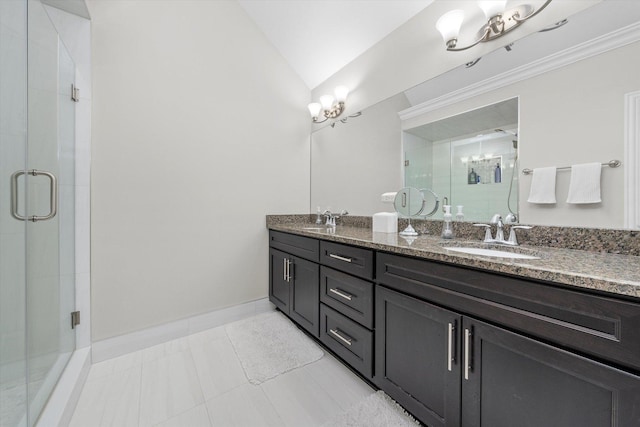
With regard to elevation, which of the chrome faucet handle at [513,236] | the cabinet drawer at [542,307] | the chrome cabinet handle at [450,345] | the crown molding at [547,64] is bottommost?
the chrome cabinet handle at [450,345]

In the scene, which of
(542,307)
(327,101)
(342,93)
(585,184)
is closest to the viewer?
→ (542,307)

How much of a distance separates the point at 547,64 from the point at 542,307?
1.18m

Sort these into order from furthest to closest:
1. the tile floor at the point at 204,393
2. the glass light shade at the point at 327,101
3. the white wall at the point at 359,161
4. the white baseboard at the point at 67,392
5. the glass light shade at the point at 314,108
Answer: the glass light shade at the point at 314,108 → the glass light shade at the point at 327,101 → the white wall at the point at 359,161 → the tile floor at the point at 204,393 → the white baseboard at the point at 67,392

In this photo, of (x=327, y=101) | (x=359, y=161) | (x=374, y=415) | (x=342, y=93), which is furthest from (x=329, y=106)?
(x=374, y=415)

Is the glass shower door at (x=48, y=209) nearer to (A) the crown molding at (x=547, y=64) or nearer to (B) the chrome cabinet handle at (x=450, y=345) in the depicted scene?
(B) the chrome cabinet handle at (x=450, y=345)

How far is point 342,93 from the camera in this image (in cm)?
245

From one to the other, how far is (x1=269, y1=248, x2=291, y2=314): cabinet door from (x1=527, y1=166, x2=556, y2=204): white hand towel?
168 cm

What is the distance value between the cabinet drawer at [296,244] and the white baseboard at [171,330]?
2.01ft

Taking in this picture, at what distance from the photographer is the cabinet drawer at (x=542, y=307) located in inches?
25.4

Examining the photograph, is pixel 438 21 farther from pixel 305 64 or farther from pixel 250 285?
pixel 250 285

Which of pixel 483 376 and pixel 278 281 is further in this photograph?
pixel 278 281

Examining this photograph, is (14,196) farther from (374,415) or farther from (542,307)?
(542,307)

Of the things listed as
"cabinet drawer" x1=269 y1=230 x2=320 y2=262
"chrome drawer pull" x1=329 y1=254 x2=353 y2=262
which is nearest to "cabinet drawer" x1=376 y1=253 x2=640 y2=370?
"chrome drawer pull" x1=329 y1=254 x2=353 y2=262

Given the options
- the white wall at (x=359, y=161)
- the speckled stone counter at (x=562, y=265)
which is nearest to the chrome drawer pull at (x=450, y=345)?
the speckled stone counter at (x=562, y=265)
